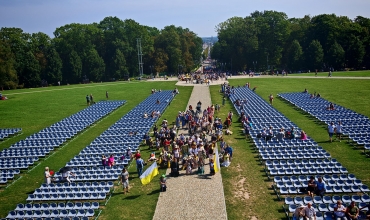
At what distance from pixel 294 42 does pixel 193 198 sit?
88508 mm

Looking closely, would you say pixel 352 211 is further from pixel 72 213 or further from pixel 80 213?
pixel 72 213

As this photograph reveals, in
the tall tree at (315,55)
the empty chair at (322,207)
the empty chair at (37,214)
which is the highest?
the tall tree at (315,55)

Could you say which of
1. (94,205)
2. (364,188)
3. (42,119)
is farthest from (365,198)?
(42,119)

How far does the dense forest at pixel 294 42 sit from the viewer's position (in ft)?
295

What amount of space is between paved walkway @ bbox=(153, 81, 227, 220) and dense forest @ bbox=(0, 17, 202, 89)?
7141 cm

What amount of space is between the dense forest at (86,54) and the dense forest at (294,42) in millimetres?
17276

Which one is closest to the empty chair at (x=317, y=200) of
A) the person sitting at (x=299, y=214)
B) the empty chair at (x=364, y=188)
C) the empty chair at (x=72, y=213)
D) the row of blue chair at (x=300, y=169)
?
the row of blue chair at (x=300, y=169)

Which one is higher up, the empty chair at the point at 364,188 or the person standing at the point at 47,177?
the person standing at the point at 47,177

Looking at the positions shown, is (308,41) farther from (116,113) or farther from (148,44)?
(116,113)

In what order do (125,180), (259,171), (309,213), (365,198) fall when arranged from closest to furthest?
(309,213) → (365,198) → (125,180) → (259,171)

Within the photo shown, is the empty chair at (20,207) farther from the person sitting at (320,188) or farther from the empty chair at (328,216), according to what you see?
the person sitting at (320,188)

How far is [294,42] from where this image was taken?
314 feet

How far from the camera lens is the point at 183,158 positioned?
2169cm

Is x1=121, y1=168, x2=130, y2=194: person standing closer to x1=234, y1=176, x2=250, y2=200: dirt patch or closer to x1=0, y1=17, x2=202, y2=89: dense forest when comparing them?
x1=234, y1=176, x2=250, y2=200: dirt patch
